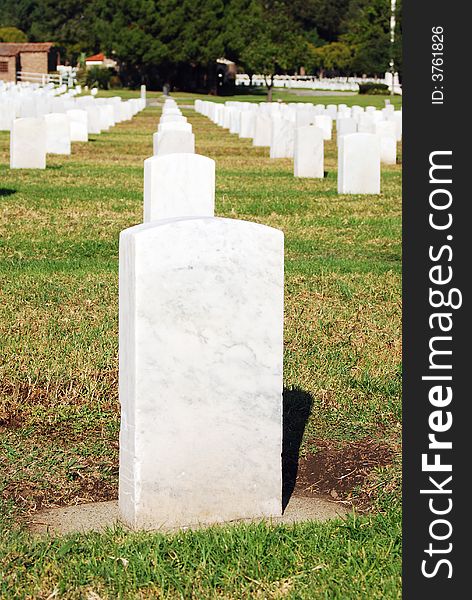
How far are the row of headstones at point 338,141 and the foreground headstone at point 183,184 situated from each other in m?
7.33

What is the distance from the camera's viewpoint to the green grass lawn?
4.43 metres

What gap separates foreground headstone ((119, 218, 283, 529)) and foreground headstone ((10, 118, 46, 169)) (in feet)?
50.8

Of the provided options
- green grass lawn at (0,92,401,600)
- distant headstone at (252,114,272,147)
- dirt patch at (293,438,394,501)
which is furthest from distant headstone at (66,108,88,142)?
dirt patch at (293,438,394,501)

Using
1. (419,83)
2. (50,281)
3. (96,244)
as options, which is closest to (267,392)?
(419,83)

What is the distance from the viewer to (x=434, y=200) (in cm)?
453

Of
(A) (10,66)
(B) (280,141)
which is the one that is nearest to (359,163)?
(B) (280,141)

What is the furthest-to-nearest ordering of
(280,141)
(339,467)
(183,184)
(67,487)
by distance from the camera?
(280,141)
(183,184)
(339,467)
(67,487)

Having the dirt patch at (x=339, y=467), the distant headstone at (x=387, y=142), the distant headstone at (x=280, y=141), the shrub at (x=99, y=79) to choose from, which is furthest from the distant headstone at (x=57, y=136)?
the shrub at (x=99, y=79)

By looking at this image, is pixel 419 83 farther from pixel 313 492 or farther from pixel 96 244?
pixel 96 244

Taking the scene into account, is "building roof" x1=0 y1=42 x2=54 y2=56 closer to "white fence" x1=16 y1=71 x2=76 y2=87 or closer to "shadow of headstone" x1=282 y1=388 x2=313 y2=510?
"white fence" x1=16 y1=71 x2=76 y2=87

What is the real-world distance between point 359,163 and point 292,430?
11753 millimetres

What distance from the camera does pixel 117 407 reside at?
6.79 metres

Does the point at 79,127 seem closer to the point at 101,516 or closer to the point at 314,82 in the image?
the point at 101,516

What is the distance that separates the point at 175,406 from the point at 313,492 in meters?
0.93
